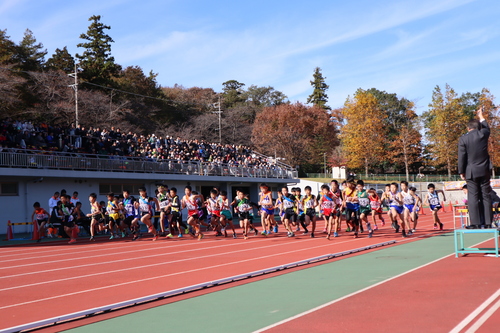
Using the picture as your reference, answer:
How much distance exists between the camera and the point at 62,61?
180 ft

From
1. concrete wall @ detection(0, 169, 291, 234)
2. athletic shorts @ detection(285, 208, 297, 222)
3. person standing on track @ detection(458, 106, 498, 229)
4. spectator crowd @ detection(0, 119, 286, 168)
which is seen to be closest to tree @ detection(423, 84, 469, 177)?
spectator crowd @ detection(0, 119, 286, 168)

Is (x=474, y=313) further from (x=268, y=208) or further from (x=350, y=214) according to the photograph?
(x=268, y=208)

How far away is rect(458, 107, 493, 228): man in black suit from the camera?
9898 millimetres

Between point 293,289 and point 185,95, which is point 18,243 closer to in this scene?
point 293,289

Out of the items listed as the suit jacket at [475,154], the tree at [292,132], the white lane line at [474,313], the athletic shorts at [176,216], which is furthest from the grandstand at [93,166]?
the white lane line at [474,313]

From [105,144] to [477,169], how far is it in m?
26.7

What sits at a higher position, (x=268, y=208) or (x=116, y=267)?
(x=268, y=208)

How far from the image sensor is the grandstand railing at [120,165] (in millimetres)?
27000

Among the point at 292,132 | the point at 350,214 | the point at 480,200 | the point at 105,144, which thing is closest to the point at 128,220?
the point at 350,214

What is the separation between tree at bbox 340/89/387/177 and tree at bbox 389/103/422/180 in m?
2.34

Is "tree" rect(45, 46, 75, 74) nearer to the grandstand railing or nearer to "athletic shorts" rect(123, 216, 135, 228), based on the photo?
the grandstand railing

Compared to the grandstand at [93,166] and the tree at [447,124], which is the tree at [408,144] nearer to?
the tree at [447,124]

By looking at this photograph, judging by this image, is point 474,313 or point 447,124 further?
point 447,124

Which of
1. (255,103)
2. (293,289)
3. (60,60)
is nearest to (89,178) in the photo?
(293,289)
